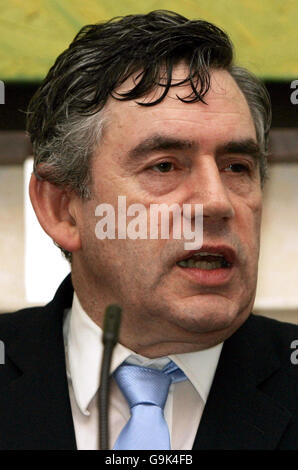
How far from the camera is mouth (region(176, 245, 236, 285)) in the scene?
1763 mm

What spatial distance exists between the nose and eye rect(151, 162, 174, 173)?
0.18ft

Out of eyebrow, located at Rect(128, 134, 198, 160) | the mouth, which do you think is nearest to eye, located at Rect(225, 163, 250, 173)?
eyebrow, located at Rect(128, 134, 198, 160)

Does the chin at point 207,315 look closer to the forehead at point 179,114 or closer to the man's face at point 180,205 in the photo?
the man's face at point 180,205

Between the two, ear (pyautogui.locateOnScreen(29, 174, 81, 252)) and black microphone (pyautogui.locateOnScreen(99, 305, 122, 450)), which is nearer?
black microphone (pyautogui.locateOnScreen(99, 305, 122, 450))

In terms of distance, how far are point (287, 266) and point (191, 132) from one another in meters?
0.99

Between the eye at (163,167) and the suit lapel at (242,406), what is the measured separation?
0.48 metres

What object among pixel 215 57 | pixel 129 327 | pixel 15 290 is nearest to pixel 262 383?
pixel 129 327

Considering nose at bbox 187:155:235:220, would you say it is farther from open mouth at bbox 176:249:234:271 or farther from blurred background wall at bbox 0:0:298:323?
blurred background wall at bbox 0:0:298:323

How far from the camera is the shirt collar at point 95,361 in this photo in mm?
1906

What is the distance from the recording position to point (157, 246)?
1786 mm

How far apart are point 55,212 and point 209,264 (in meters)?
0.47

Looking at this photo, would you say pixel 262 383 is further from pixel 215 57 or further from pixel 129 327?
pixel 215 57

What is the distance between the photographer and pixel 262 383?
1.95 m

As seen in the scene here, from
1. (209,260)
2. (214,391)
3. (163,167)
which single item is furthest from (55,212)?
(214,391)
